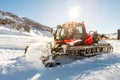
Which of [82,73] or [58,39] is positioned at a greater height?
[58,39]

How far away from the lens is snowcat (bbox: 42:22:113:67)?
12.3 metres

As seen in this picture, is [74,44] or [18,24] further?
[18,24]

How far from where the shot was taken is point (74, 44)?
13.0 metres

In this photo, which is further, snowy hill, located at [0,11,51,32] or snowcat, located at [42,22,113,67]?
snowy hill, located at [0,11,51,32]

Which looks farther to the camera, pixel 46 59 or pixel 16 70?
pixel 46 59

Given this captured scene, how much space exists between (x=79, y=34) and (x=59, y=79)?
5.49 meters

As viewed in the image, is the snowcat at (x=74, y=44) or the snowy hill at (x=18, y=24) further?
the snowy hill at (x=18, y=24)

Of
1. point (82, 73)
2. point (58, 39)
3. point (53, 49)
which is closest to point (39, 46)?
point (53, 49)

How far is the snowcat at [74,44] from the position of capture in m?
12.3

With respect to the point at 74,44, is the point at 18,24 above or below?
above

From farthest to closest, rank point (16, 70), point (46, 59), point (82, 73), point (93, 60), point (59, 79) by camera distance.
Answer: point (93, 60), point (46, 59), point (16, 70), point (82, 73), point (59, 79)

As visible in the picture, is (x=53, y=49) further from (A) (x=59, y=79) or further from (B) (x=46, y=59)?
(A) (x=59, y=79)

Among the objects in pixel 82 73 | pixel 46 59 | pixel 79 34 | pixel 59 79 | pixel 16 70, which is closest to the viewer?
pixel 59 79

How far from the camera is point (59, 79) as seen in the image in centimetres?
854
